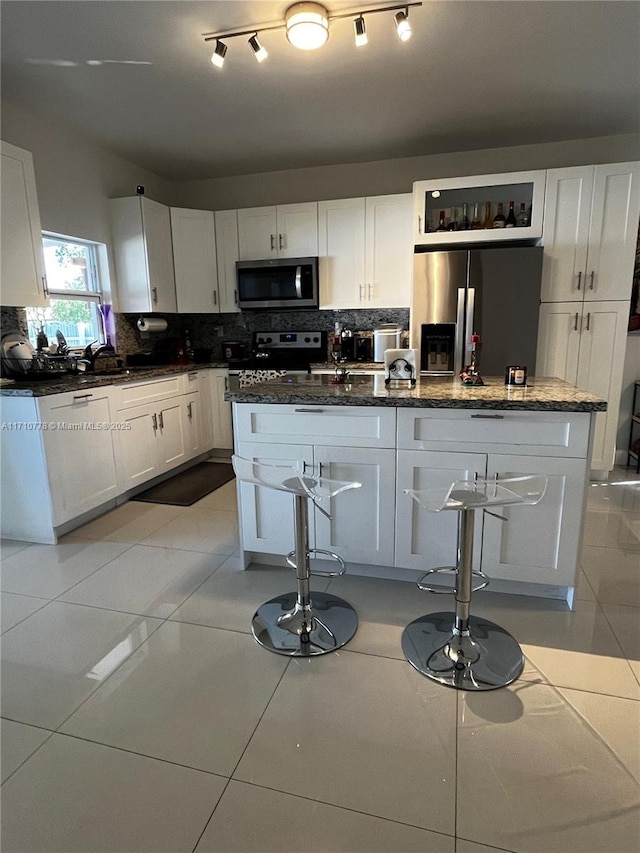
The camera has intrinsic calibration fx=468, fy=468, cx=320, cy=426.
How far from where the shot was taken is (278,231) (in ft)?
14.1

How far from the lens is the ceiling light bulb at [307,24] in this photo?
7.04 feet

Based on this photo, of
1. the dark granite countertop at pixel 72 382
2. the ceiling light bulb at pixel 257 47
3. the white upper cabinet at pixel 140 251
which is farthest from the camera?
the white upper cabinet at pixel 140 251

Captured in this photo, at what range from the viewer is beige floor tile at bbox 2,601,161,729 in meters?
1.60

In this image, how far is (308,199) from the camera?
14.7 ft

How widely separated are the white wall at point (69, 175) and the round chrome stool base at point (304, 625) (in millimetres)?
3126

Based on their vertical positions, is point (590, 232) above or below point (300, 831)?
above

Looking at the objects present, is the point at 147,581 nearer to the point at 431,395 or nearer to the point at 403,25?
the point at 431,395

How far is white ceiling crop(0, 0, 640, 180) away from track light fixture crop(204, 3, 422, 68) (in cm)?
4

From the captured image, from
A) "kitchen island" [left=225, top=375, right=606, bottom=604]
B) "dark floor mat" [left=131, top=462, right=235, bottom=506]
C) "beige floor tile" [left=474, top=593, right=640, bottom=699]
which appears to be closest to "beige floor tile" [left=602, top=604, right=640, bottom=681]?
"beige floor tile" [left=474, top=593, right=640, bottom=699]

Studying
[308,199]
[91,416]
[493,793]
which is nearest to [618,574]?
[493,793]

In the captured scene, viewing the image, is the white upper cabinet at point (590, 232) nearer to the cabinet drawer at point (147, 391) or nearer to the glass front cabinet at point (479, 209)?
the glass front cabinet at point (479, 209)

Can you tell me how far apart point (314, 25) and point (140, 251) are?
2.39 m

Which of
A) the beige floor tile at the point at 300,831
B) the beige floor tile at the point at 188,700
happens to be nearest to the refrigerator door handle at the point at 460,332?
the beige floor tile at the point at 188,700

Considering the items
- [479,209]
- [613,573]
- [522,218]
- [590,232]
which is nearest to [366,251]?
[479,209]
